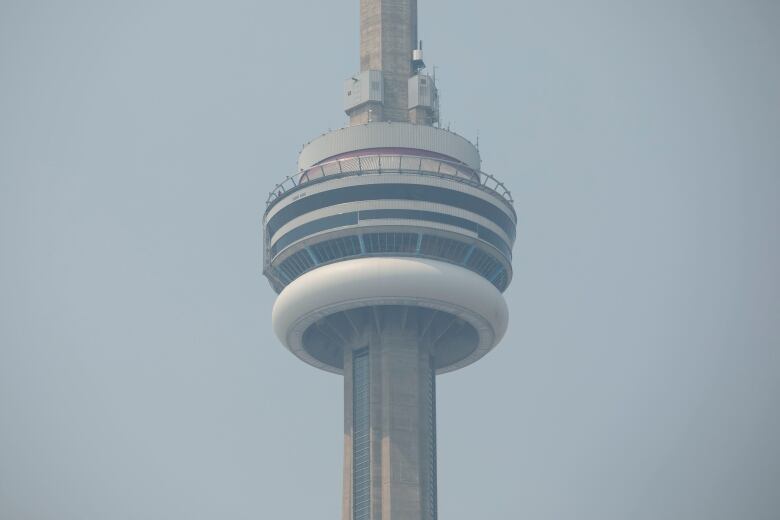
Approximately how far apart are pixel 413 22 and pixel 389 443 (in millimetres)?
43623

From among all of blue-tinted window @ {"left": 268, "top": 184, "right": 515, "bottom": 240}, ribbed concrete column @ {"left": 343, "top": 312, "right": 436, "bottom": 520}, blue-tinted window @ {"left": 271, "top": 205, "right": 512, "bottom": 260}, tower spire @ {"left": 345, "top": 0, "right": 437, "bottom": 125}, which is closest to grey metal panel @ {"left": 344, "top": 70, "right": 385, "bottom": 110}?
tower spire @ {"left": 345, "top": 0, "right": 437, "bottom": 125}

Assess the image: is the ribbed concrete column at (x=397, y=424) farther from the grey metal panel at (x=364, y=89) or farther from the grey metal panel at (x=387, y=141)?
the grey metal panel at (x=364, y=89)

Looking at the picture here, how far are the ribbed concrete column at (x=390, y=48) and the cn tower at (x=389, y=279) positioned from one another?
3350 mm

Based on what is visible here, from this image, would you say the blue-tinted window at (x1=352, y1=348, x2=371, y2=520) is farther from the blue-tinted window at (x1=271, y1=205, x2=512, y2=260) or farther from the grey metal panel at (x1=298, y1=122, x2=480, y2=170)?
the grey metal panel at (x1=298, y1=122, x2=480, y2=170)

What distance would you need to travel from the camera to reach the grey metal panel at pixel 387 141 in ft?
616

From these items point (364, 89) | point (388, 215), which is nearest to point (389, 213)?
point (388, 215)

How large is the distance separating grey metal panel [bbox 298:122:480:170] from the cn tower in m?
0.13

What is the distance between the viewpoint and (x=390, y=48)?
19688 cm

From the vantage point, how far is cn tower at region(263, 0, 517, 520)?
181125 mm

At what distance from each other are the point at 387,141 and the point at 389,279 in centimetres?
1446

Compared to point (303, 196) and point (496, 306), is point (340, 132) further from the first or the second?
point (496, 306)

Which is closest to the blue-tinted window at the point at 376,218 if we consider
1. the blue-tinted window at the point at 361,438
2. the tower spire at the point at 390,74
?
the blue-tinted window at the point at 361,438

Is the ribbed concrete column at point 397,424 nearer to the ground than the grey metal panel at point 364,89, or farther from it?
nearer to the ground

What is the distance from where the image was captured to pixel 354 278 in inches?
7131
